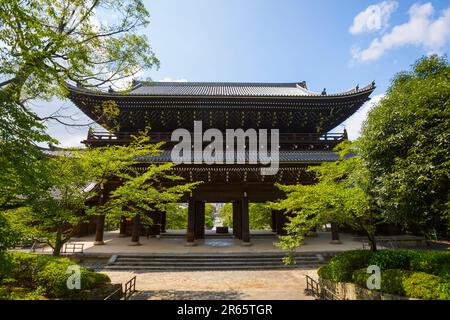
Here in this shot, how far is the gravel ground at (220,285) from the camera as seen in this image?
8422mm

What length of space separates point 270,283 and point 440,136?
26.4ft

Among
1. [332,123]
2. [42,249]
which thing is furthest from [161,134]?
[332,123]

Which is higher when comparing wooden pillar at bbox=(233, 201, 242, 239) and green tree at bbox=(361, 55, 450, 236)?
green tree at bbox=(361, 55, 450, 236)

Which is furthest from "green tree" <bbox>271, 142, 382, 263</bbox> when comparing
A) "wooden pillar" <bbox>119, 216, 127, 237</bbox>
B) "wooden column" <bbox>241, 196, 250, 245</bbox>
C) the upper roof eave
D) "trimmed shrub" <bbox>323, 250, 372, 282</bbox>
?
"wooden pillar" <bbox>119, 216, 127, 237</bbox>

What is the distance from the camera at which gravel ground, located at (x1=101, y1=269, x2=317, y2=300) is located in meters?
8.42

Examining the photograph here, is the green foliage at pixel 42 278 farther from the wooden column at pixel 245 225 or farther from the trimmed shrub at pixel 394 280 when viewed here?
the wooden column at pixel 245 225

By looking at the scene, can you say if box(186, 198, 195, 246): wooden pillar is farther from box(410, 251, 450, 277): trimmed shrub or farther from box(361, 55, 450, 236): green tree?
box(410, 251, 450, 277): trimmed shrub

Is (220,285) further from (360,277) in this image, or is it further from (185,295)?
(360,277)

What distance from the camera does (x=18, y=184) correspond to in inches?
190

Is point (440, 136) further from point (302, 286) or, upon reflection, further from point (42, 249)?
point (42, 249)

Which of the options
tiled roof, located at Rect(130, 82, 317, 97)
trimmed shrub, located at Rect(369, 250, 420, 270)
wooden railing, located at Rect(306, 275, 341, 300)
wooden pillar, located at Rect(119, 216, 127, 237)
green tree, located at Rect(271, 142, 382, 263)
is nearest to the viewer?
trimmed shrub, located at Rect(369, 250, 420, 270)

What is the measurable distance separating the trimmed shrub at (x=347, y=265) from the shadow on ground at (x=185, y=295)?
3.40m
